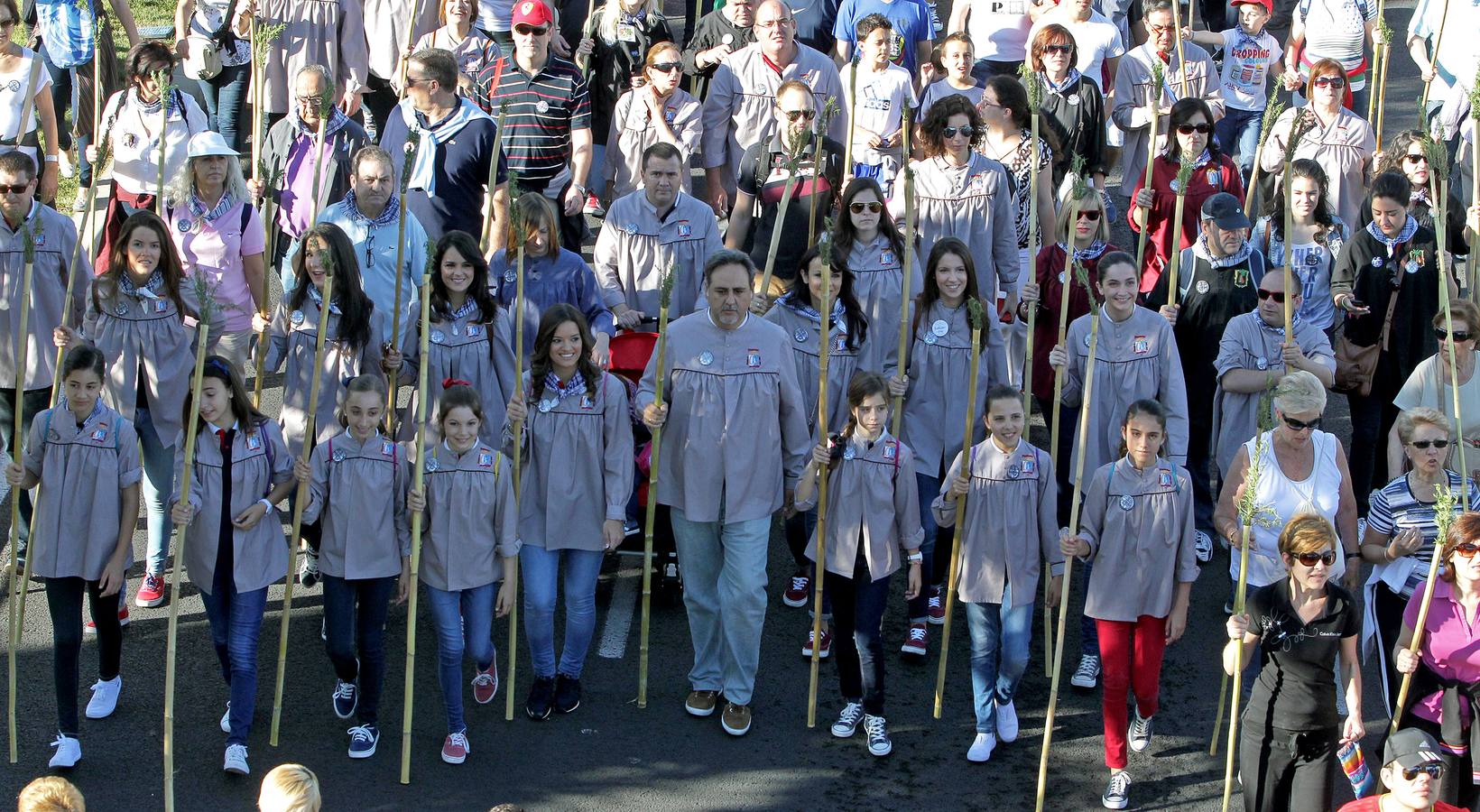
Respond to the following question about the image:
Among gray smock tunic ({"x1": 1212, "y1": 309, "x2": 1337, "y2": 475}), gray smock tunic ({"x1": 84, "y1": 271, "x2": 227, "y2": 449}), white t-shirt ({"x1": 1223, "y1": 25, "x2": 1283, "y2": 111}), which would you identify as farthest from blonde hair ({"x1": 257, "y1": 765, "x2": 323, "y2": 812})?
white t-shirt ({"x1": 1223, "y1": 25, "x2": 1283, "y2": 111})

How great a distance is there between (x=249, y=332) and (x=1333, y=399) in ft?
22.1

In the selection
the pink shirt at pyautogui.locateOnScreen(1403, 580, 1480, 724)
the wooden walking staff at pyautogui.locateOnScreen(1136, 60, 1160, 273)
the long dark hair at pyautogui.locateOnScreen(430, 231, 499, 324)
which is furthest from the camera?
the wooden walking staff at pyautogui.locateOnScreen(1136, 60, 1160, 273)

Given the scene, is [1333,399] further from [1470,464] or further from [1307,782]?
[1307,782]

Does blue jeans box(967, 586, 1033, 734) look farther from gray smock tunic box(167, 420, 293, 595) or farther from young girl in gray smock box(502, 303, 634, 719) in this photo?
gray smock tunic box(167, 420, 293, 595)

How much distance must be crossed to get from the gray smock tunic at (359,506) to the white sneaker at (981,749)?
2597 millimetres

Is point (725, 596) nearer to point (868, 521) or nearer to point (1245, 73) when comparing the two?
point (868, 521)

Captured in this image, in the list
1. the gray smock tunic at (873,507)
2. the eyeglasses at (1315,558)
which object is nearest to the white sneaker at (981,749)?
the gray smock tunic at (873,507)

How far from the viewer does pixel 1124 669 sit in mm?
8094

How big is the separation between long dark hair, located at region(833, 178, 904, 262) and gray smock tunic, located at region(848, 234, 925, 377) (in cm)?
3

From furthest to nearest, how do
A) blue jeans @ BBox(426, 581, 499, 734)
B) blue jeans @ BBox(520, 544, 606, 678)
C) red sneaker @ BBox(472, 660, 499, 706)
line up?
red sneaker @ BBox(472, 660, 499, 706)
blue jeans @ BBox(520, 544, 606, 678)
blue jeans @ BBox(426, 581, 499, 734)

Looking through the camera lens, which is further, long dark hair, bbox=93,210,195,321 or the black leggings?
long dark hair, bbox=93,210,195,321

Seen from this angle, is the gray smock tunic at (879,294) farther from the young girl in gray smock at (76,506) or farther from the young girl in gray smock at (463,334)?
the young girl in gray smock at (76,506)

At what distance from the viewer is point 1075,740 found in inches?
332

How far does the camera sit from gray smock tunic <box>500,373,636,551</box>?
8352mm
